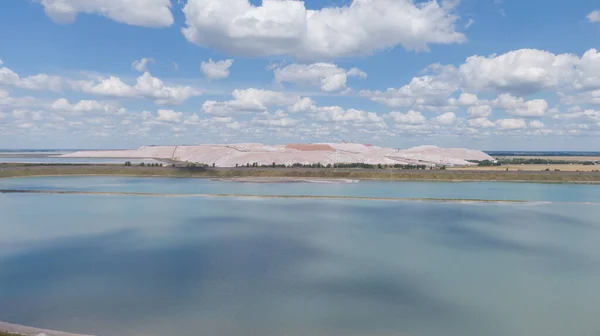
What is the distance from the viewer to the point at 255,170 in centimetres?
6950

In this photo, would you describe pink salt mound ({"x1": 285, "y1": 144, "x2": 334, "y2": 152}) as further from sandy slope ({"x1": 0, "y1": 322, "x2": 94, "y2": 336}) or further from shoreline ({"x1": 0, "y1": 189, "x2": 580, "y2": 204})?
sandy slope ({"x1": 0, "y1": 322, "x2": 94, "y2": 336})

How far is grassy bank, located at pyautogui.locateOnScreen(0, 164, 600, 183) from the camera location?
2469 inches

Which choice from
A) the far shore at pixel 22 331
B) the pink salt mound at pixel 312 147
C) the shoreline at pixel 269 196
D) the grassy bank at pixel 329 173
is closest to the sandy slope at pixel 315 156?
the pink salt mound at pixel 312 147

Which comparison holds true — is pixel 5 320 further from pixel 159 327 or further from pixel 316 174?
pixel 316 174

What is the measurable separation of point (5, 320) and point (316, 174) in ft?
187

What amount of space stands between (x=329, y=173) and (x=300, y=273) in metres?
51.7

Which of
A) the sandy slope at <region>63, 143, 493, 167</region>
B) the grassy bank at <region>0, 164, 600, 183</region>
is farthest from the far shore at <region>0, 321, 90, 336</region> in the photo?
the sandy slope at <region>63, 143, 493, 167</region>

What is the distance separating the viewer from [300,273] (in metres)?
15.9

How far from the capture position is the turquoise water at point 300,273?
11.6 meters

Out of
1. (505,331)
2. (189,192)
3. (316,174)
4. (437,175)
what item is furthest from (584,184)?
(505,331)

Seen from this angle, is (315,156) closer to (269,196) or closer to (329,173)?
(329,173)

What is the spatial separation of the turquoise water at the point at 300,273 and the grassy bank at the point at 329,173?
3353 centimetres

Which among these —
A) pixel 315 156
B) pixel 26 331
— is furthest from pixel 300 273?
pixel 315 156

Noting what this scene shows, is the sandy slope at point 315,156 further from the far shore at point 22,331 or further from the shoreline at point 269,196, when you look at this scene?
the far shore at point 22,331
